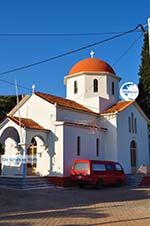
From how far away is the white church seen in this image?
25453 mm

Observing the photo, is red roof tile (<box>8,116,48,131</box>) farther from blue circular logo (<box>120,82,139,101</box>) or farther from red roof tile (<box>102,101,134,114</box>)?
blue circular logo (<box>120,82,139,101</box>)

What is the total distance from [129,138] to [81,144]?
629 cm

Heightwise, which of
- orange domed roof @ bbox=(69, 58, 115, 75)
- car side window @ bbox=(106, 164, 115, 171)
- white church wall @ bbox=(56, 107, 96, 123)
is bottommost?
car side window @ bbox=(106, 164, 115, 171)

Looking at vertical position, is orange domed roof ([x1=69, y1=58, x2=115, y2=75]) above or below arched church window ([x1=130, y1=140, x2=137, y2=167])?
above

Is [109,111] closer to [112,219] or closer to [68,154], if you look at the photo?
[68,154]

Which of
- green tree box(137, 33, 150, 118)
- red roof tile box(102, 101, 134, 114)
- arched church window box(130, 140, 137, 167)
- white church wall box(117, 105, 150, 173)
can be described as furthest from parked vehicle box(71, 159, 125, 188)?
green tree box(137, 33, 150, 118)

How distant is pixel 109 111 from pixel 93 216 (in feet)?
61.0

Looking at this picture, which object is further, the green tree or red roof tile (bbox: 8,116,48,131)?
the green tree

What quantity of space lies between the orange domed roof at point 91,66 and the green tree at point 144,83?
6866 millimetres

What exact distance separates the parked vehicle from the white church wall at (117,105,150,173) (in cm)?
393

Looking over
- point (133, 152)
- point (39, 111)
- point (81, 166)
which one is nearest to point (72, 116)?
point (39, 111)

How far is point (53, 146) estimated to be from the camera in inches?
1016

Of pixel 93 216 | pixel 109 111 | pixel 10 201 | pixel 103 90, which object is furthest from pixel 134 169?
pixel 93 216

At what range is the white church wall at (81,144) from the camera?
1002 inches
